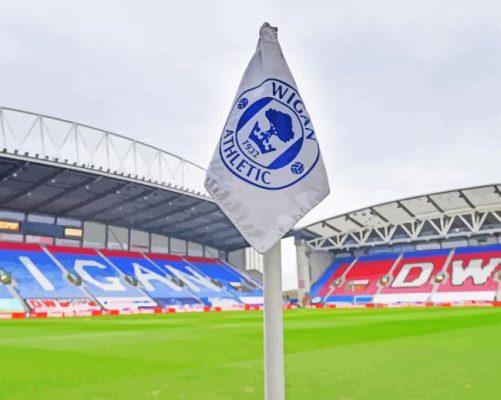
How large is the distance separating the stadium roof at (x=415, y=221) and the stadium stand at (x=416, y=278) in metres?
2.93

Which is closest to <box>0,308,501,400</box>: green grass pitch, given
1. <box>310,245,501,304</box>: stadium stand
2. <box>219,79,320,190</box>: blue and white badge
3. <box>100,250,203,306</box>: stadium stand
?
<box>219,79,320,190</box>: blue and white badge

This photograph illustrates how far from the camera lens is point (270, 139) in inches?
124

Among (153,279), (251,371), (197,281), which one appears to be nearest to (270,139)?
(251,371)

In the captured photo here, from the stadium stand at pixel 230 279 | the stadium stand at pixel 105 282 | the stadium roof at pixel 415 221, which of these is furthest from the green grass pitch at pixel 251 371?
the stadium stand at pixel 230 279

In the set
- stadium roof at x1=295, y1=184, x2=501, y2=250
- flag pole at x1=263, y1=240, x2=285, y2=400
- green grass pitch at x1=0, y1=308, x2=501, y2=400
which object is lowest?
green grass pitch at x1=0, y1=308, x2=501, y2=400

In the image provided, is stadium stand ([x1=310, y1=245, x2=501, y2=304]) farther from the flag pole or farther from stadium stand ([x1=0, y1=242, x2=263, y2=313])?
the flag pole

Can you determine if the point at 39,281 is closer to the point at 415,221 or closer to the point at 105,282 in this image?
the point at 105,282

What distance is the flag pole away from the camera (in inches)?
116

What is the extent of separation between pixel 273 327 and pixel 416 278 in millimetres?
53771

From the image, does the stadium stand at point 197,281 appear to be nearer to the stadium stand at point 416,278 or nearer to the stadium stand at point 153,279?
the stadium stand at point 153,279

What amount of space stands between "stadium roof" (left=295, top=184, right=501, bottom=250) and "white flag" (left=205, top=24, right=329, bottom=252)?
46880mm

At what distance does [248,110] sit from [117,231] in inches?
2139

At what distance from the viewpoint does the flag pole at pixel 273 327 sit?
2943 mm

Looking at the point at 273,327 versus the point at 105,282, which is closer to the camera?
the point at 273,327
